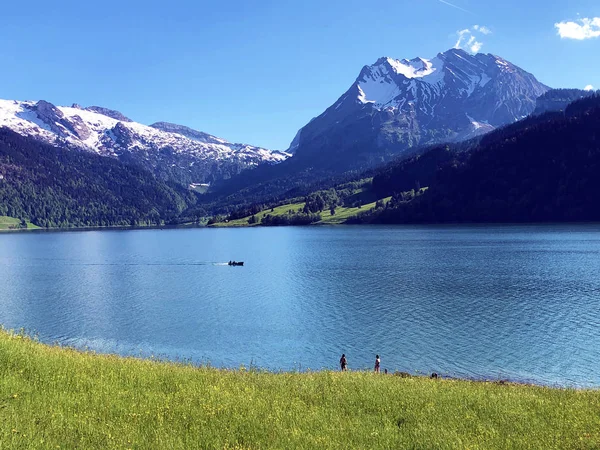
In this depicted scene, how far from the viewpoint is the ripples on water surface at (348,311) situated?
59625mm

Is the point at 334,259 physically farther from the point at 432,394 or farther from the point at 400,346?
the point at 432,394

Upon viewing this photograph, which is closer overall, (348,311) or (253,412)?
(253,412)

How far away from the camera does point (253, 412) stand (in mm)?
19688

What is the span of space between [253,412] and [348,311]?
6640cm

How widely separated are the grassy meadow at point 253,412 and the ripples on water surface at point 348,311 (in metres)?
29.9

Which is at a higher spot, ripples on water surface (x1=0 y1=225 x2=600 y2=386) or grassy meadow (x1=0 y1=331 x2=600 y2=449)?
grassy meadow (x1=0 y1=331 x2=600 y2=449)

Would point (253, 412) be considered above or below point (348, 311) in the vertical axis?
above

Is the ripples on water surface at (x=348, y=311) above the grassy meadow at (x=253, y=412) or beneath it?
beneath

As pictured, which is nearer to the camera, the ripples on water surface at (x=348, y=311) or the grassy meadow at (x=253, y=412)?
the grassy meadow at (x=253, y=412)

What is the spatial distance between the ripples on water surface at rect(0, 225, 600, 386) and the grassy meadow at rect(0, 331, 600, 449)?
29.9 meters

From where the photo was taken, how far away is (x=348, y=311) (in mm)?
84938

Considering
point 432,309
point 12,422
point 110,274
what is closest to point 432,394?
point 12,422

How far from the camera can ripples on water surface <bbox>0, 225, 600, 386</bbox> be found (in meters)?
59.6

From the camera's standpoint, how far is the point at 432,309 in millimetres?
83625
